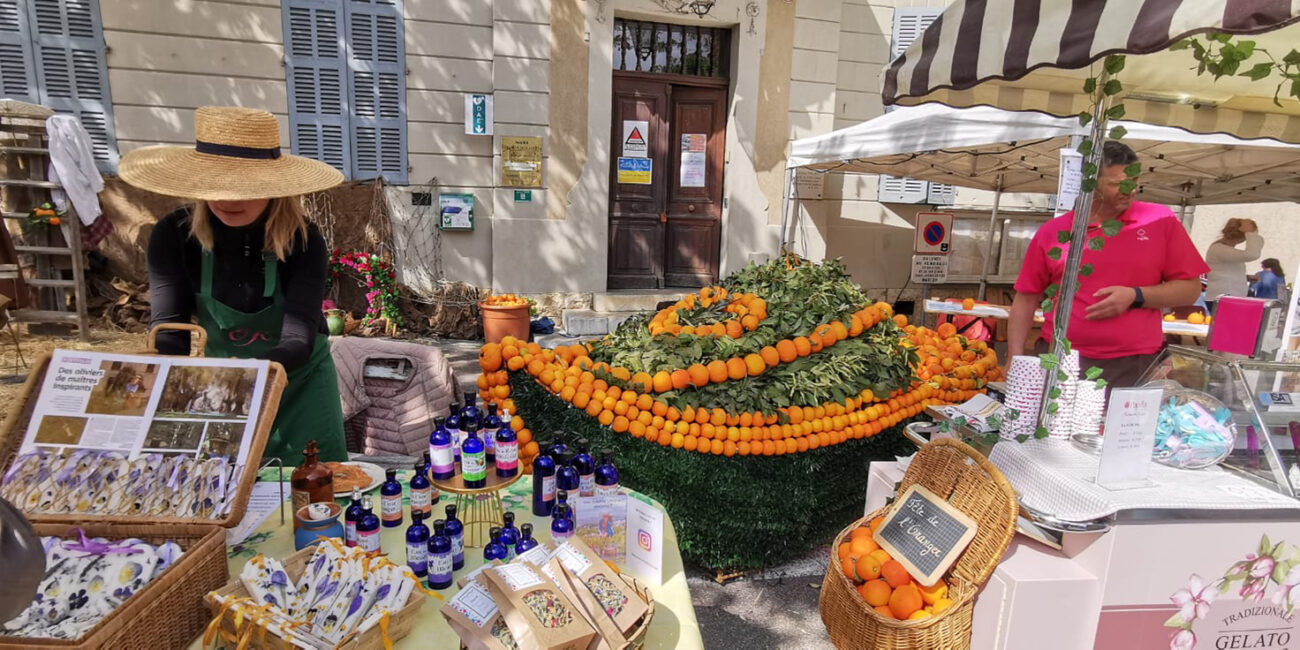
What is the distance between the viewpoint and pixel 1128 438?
1955 mm

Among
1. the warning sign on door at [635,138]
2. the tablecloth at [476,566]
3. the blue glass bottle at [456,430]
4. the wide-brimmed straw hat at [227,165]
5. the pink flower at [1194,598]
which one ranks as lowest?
Answer: the pink flower at [1194,598]

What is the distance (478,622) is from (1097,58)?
6.63 feet

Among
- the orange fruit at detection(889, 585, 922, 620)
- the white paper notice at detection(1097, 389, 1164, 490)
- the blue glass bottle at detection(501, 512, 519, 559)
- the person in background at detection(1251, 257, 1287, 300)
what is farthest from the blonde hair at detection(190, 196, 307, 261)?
the person in background at detection(1251, 257, 1287, 300)

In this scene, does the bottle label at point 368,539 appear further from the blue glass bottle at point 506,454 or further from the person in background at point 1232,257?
the person in background at point 1232,257

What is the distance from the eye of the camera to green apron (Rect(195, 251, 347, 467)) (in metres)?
2.35

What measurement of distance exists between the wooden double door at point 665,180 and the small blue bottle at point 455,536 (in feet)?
23.3

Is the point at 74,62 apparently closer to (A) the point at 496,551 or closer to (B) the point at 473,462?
(B) the point at 473,462

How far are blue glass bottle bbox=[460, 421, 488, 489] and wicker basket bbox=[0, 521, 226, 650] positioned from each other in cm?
56

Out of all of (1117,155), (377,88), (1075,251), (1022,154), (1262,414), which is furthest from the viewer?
(377,88)

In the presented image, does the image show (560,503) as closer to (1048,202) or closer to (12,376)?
(12,376)

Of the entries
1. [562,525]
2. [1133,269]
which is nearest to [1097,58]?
[1133,269]

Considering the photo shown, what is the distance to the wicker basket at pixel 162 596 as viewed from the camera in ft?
3.84

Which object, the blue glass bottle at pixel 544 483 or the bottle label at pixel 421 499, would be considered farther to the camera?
the blue glass bottle at pixel 544 483

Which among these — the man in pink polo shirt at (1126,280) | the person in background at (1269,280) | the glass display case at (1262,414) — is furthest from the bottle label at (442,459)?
the person in background at (1269,280)
